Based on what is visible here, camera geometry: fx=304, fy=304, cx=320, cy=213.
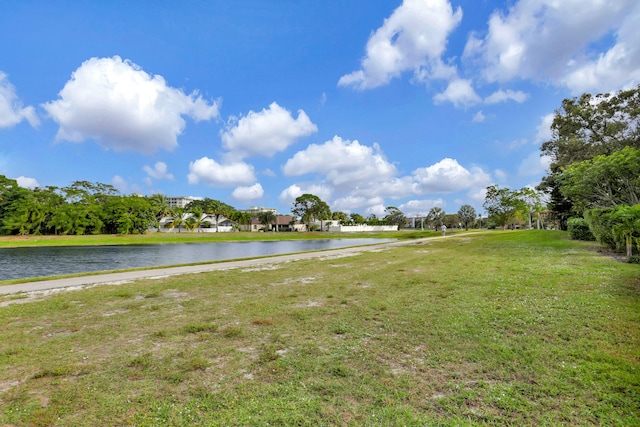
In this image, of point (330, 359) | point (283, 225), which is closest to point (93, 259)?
point (330, 359)

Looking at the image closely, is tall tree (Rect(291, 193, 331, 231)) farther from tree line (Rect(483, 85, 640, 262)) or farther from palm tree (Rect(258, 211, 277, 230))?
tree line (Rect(483, 85, 640, 262))

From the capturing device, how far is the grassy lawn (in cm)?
279

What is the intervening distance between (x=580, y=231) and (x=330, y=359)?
90.1 ft

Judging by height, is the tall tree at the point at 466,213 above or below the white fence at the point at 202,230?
above

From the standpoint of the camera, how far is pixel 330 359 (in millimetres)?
3875

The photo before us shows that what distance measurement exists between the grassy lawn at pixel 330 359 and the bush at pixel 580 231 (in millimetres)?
19339

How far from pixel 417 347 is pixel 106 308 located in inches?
256

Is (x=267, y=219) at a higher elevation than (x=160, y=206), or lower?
lower

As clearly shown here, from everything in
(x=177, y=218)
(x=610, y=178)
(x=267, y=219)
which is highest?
(x=177, y=218)

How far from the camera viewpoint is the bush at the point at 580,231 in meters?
22.2

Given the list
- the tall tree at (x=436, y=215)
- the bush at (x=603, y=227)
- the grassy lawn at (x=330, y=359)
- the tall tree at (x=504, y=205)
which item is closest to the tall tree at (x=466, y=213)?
the tall tree at (x=436, y=215)

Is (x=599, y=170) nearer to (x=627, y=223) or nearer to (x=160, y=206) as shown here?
(x=627, y=223)

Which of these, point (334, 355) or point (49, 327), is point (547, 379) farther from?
point (49, 327)

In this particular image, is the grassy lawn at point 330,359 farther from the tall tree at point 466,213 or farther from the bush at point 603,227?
the tall tree at point 466,213
